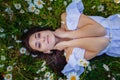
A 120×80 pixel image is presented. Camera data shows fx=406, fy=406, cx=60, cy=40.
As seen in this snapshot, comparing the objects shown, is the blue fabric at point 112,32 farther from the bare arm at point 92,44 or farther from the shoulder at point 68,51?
the shoulder at point 68,51

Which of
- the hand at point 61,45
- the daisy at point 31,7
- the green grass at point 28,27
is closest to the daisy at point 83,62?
the hand at point 61,45

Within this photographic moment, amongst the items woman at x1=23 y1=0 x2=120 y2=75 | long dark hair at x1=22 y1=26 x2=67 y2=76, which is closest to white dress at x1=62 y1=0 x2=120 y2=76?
woman at x1=23 y1=0 x2=120 y2=75

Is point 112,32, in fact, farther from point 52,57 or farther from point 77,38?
point 52,57

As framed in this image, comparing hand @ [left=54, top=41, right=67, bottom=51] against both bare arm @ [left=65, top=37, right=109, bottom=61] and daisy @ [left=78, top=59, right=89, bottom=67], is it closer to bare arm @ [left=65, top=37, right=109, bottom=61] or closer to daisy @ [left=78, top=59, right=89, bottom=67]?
bare arm @ [left=65, top=37, right=109, bottom=61]

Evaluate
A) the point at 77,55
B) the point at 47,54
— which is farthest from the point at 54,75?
the point at 77,55

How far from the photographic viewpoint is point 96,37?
297cm

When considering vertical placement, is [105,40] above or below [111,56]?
above

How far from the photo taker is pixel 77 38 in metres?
2.99

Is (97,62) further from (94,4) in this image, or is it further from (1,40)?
(1,40)

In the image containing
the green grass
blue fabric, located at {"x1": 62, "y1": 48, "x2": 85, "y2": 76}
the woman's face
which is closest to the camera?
the woman's face

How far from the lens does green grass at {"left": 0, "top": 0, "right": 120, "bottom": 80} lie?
10.9 ft

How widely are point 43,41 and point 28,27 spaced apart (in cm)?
59

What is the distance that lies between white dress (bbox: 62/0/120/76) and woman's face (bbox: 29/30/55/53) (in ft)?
0.59

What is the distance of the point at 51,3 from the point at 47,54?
51 cm
